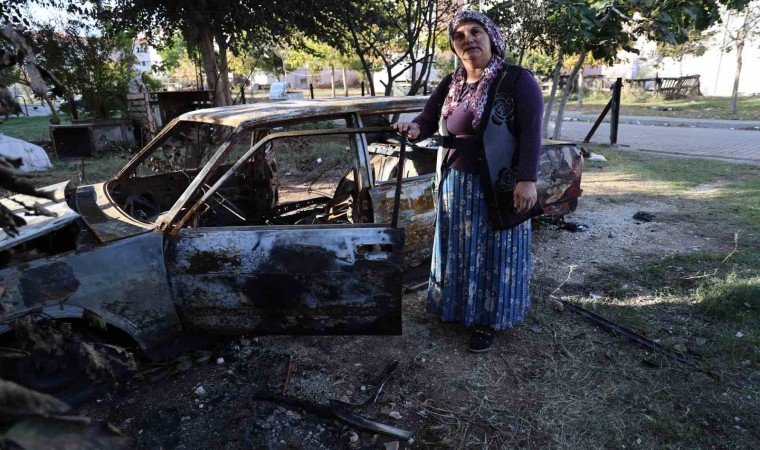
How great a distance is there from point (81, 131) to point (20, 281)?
10022mm

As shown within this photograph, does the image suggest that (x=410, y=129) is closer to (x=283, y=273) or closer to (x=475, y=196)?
(x=475, y=196)

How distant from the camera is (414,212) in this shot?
3291mm

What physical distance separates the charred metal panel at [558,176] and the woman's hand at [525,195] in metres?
1.88

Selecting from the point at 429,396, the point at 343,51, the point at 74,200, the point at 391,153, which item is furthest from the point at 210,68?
the point at 429,396

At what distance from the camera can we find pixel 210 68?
9555 millimetres

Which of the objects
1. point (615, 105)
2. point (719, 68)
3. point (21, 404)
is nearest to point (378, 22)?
point (615, 105)

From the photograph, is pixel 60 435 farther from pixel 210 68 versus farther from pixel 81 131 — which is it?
pixel 81 131

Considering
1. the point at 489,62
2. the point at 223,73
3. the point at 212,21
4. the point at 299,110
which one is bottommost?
the point at 299,110

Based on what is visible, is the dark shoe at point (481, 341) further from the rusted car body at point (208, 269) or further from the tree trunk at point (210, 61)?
the tree trunk at point (210, 61)

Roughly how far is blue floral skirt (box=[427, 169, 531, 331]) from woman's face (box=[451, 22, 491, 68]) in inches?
23.6

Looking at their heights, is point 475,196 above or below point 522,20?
below

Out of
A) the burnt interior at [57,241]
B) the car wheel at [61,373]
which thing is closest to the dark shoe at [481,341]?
the car wheel at [61,373]

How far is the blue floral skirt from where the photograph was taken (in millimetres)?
2637

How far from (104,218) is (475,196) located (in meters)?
2.03
